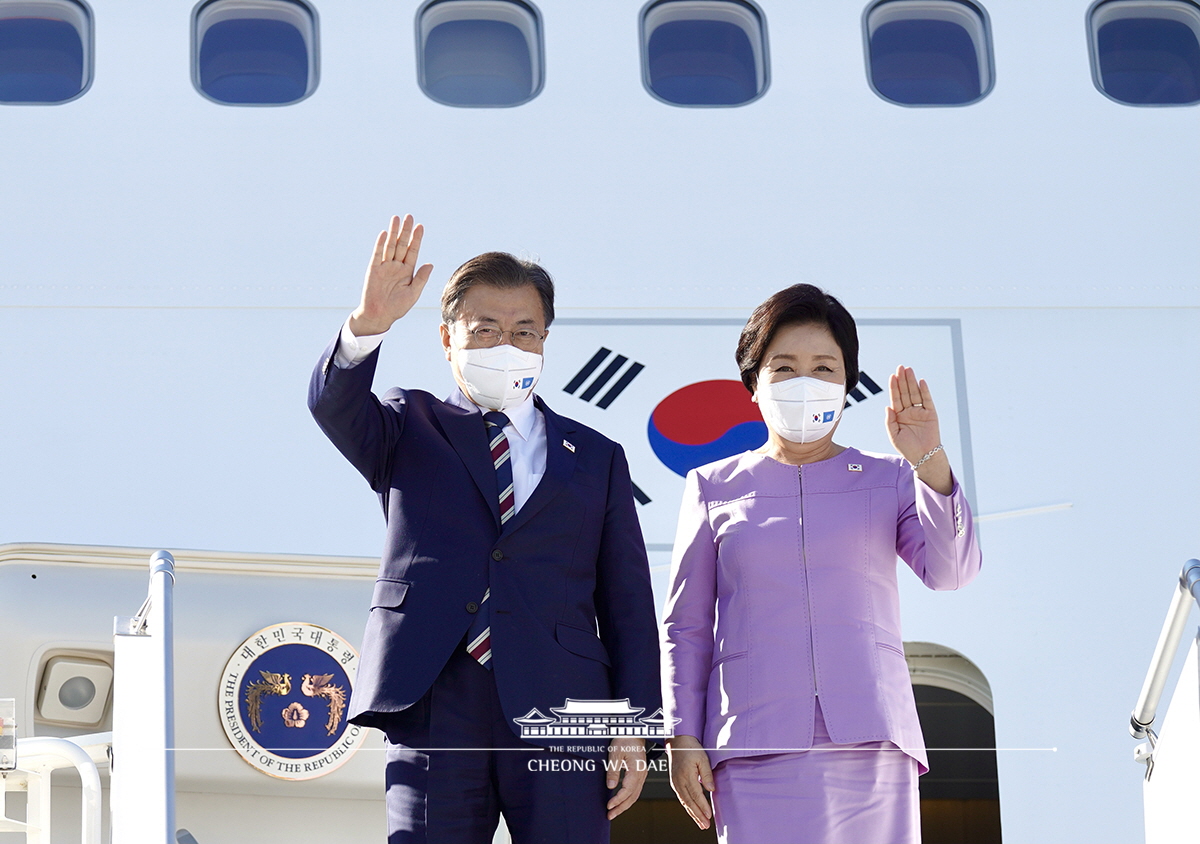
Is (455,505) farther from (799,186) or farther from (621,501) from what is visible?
(799,186)

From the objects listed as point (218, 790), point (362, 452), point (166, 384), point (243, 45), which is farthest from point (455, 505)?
point (243, 45)

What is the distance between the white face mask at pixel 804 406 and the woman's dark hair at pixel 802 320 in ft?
0.23

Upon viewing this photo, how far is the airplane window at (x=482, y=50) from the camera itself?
4.80 m

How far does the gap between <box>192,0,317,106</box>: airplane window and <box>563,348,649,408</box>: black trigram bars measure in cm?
138

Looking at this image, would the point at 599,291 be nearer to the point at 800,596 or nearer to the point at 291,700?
the point at 291,700

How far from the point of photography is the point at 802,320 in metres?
2.70

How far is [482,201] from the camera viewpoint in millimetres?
4637

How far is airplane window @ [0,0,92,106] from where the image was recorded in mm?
4699

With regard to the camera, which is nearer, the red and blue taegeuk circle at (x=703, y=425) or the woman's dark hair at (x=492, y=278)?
the woman's dark hair at (x=492, y=278)

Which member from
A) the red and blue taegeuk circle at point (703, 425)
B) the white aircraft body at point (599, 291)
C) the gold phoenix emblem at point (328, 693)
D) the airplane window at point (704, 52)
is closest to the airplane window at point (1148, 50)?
the white aircraft body at point (599, 291)

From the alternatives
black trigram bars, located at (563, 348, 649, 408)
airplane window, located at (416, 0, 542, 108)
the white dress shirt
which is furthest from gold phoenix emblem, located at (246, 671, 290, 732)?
airplane window, located at (416, 0, 542, 108)

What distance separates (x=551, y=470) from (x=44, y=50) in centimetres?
315

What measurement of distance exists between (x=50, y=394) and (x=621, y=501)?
7.86 ft

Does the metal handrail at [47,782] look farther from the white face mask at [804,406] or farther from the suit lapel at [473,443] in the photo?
the white face mask at [804,406]
